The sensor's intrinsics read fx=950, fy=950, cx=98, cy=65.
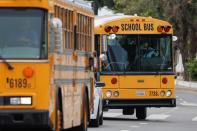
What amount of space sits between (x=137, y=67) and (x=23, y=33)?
13404mm

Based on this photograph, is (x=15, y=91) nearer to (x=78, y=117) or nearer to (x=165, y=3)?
(x=78, y=117)

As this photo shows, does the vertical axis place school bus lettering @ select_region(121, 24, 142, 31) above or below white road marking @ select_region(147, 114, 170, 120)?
above

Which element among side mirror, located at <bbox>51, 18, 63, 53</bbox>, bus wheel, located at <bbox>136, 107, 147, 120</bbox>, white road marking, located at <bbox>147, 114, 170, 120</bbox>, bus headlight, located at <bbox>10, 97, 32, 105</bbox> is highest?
side mirror, located at <bbox>51, 18, 63, 53</bbox>

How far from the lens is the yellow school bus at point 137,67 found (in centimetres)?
2903

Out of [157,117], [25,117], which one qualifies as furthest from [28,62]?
[157,117]

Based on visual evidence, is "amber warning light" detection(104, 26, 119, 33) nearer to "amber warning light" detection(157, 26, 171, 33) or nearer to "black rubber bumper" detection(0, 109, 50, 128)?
"amber warning light" detection(157, 26, 171, 33)

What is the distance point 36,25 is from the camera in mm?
16000

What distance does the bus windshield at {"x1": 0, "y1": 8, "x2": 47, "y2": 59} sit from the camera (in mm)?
15922

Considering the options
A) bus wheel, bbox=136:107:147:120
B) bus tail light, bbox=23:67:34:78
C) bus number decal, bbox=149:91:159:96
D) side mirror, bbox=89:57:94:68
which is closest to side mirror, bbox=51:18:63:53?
bus tail light, bbox=23:67:34:78

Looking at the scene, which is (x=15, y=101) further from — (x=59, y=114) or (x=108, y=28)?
(x=108, y=28)

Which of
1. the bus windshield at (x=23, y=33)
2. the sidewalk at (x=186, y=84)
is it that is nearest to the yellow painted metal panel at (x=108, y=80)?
the bus windshield at (x=23, y=33)

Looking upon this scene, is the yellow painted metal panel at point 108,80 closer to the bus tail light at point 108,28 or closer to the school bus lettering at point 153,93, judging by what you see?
the school bus lettering at point 153,93

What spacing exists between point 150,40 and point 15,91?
13839 millimetres

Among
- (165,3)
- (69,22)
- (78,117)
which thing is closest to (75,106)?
(78,117)
